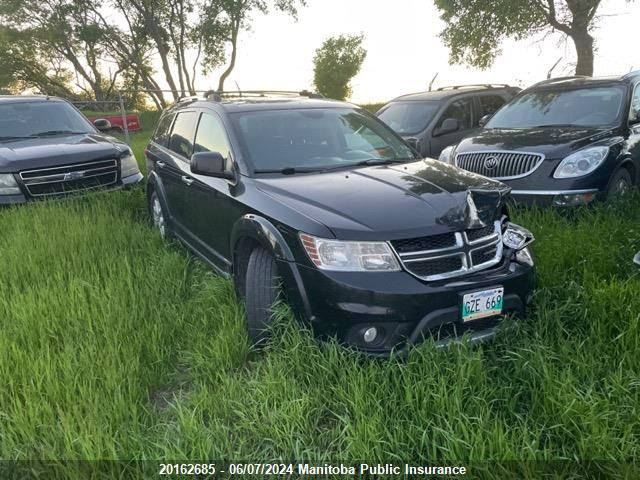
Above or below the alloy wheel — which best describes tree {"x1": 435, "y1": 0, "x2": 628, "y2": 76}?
above

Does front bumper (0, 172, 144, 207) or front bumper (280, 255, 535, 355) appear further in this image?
front bumper (0, 172, 144, 207)

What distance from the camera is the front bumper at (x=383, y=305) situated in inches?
105

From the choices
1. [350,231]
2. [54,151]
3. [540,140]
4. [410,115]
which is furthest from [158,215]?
[410,115]

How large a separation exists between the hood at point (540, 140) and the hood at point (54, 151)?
4.47 metres

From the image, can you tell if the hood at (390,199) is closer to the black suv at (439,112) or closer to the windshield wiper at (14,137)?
the black suv at (439,112)

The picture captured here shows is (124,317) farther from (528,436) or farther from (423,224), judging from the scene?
(528,436)

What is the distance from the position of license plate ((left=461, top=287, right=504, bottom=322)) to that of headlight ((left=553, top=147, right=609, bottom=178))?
2756 millimetres

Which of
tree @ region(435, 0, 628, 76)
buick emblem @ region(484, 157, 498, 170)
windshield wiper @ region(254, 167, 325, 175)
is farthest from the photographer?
tree @ region(435, 0, 628, 76)

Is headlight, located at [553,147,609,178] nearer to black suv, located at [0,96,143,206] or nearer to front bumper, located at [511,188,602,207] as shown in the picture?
front bumper, located at [511,188,602,207]

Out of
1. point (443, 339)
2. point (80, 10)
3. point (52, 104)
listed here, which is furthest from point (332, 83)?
point (443, 339)

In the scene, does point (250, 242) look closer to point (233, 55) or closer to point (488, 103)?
point (488, 103)

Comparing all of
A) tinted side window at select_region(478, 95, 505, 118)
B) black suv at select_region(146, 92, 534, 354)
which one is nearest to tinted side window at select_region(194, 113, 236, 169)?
black suv at select_region(146, 92, 534, 354)

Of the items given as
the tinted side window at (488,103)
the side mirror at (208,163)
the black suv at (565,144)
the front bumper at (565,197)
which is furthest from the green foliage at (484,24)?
the side mirror at (208,163)

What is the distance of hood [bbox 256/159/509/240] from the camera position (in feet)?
9.16
